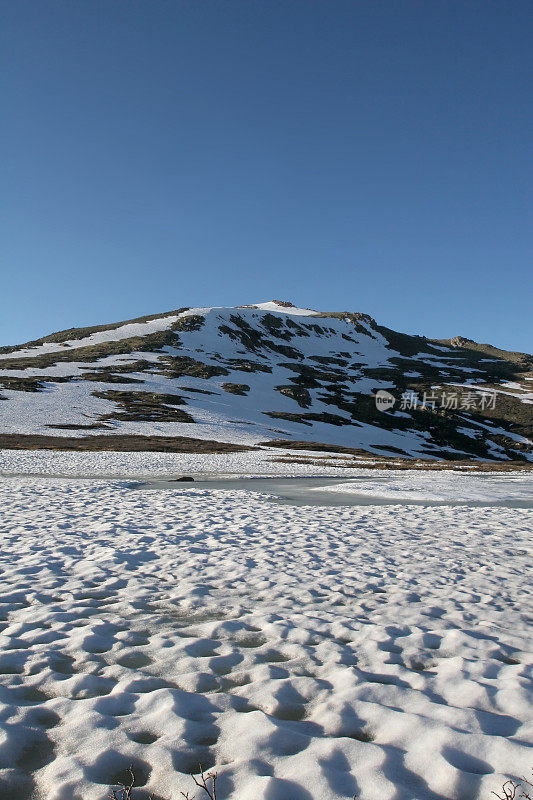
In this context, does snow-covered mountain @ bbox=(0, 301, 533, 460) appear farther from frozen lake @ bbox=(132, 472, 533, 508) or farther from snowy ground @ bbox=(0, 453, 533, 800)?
snowy ground @ bbox=(0, 453, 533, 800)

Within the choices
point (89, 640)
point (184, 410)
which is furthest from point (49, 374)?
point (89, 640)

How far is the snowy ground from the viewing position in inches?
143

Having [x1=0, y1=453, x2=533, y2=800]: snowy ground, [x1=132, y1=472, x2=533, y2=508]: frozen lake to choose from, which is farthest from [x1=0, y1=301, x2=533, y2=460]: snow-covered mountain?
[x1=0, y1=453, x2=533, y2=800]: snowy ground

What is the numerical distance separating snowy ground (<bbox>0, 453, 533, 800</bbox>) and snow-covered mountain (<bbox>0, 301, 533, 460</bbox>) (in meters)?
45.8

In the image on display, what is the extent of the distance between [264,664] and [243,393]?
10029cm

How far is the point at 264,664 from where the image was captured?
5516 millimetres

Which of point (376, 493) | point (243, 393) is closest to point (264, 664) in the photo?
point (376, 493)

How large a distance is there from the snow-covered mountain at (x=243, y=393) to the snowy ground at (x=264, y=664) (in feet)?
150

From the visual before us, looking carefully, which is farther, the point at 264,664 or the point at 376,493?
the point at 376,493

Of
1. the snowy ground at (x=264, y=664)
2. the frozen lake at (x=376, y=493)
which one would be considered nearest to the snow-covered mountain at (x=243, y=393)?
the frozen lake at (x=376, y=493)

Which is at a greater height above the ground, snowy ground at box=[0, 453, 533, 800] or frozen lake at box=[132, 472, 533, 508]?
snowy ground at box=[0, 453, 533, 800]

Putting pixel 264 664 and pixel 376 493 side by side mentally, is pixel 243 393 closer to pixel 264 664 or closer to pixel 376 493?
pixel 376 493

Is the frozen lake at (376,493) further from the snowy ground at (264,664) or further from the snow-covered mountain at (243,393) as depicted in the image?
the snow-covered mountain at (243,393)

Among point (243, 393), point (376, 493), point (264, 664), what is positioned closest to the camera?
point (264, 664)
